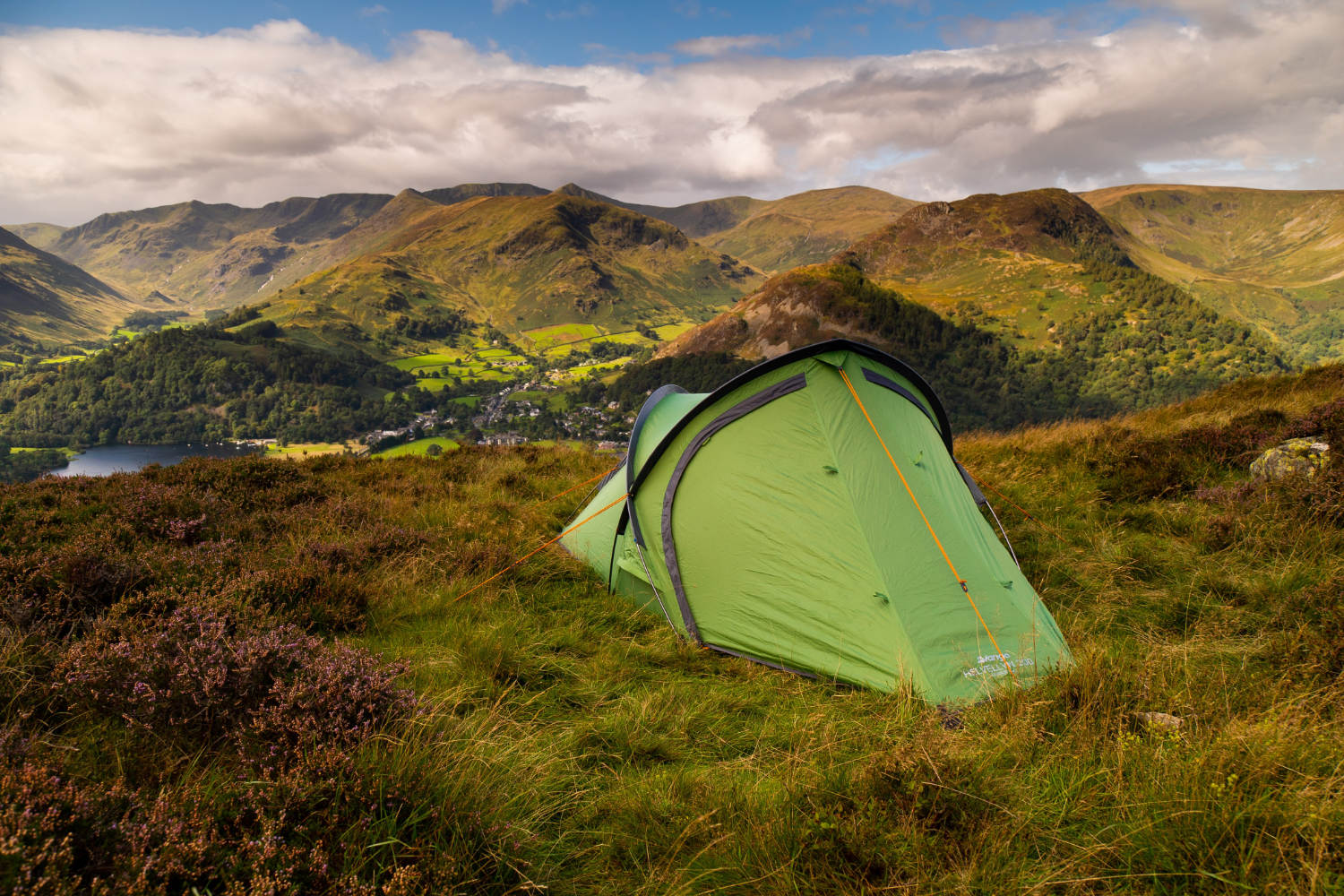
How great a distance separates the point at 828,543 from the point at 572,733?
2.79 meters

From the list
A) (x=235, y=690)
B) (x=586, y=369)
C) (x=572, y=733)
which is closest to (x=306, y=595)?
(x=235, y=690)

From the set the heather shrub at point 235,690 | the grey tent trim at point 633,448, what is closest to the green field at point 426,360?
the grey tent trim at point 633,448

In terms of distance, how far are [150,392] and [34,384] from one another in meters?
22.0

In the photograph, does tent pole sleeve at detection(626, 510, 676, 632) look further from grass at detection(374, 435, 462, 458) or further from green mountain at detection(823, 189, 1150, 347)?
green mountain at detection(823, 189, 1150, 347)

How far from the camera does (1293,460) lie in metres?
6.85

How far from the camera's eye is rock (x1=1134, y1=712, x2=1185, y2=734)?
112 inches

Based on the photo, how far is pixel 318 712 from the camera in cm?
275

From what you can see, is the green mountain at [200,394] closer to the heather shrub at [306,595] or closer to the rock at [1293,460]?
the heather shrub at [306,595]

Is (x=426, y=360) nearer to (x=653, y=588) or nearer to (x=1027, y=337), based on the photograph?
(x=1027, y=337)

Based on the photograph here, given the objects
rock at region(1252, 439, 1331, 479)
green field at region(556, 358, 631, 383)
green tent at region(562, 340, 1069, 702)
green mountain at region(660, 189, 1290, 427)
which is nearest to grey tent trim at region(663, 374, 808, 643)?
green tent at region(562, 340, 1069, 702)

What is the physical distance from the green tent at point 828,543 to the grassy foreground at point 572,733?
38 centimetres

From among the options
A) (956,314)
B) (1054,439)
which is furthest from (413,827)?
(956,314)

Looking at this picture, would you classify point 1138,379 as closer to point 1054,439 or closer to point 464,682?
point 1054,439

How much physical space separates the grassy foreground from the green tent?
1.26 ft
